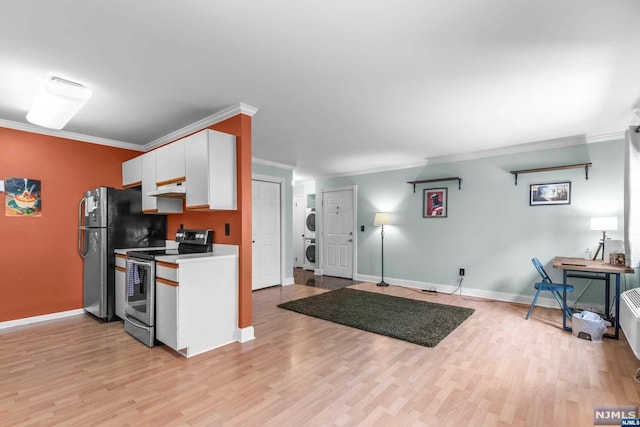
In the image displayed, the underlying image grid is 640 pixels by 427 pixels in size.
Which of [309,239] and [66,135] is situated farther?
[309,239]

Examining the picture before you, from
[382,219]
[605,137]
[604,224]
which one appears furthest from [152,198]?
[605,137]

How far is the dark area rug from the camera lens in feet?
11.3

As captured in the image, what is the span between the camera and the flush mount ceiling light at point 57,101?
2570mm

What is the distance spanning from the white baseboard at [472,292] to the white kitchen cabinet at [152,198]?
162 inches

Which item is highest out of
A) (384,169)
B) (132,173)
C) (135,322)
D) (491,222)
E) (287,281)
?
(384,169)

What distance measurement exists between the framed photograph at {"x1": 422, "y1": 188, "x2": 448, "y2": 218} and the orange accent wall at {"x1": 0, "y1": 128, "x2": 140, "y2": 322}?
519 centimetres

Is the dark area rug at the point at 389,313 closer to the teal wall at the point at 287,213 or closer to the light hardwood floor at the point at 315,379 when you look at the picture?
the light hardwood floor at the point at 315,379

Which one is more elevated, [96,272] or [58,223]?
[58,223]

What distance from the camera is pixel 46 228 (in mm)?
3865

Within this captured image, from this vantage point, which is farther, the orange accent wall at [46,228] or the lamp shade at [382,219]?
the lamp shade at [382,219]

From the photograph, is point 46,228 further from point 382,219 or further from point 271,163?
point 382,219

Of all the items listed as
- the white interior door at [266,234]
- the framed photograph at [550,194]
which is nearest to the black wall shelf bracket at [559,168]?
the framed photograph at [550,194]

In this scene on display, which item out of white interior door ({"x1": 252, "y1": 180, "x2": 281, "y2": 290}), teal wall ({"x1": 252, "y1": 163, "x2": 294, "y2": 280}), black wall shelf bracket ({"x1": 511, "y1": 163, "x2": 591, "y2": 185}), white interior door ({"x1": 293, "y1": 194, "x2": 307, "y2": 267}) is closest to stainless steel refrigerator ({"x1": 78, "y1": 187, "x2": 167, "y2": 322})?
white interior door ({"x1": 252, "y1": 180, "x2": 281, "y2": 290})

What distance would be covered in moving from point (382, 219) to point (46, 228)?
5091 mm
